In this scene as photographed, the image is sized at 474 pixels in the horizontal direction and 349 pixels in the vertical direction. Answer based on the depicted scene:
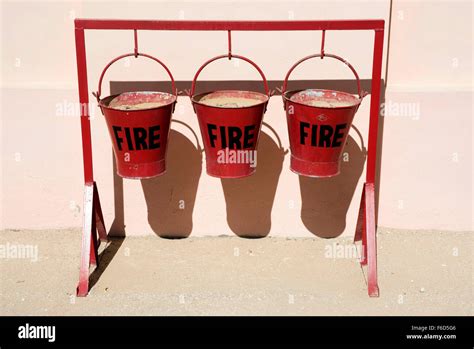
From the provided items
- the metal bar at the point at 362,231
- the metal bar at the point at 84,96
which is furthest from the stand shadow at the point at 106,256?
the metal bar at the point at 362,231

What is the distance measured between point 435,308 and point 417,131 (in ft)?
4.07

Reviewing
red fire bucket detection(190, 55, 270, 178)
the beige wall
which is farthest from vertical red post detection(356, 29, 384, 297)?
red fire bucket detection(190, 55, 270, 178)

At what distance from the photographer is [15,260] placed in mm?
4078

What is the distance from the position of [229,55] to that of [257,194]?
114 cm

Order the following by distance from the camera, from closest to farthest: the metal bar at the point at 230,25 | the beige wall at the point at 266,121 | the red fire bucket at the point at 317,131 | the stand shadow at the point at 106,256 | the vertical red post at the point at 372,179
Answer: the red fire bucket at the point at 317,131
the metal bar at the point at 230,25
the vertical red post at the point at 372,179
the stand shadow at the point at 106,256
the beige wall at the point at 266,121

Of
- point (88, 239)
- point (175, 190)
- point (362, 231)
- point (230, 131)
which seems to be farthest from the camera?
point (175, 190)

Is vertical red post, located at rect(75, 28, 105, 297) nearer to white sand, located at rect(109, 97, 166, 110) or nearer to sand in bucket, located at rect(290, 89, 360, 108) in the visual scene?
→ white sand, located at rect(109, 97, 166, 110)

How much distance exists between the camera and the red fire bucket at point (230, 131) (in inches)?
133

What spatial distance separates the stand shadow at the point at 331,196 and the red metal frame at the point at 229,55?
31 cm

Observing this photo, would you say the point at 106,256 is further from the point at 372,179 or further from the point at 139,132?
the point at 372,179

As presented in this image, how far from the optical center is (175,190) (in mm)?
4281

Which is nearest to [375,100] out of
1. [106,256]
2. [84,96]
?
[84,96]

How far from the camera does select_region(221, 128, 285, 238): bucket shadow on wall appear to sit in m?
4.21

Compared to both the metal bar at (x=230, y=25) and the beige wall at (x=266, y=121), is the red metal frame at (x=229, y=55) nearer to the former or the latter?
→ the metal bar at (x=230, y=25)
